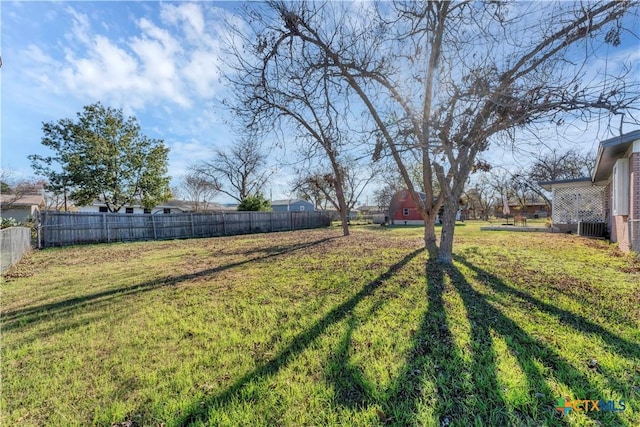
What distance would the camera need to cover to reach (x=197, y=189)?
119 ft

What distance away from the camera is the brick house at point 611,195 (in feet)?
21.0

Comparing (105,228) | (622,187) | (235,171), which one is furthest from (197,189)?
(622,187)

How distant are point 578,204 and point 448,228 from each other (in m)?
12.8

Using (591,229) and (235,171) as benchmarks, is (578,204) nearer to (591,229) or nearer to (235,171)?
(591,229)

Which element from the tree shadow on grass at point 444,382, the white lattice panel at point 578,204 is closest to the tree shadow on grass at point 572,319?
the tree shadow on grass at point 444,382

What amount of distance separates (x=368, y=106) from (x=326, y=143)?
255 centimetres

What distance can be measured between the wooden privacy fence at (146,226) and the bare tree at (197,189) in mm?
15316

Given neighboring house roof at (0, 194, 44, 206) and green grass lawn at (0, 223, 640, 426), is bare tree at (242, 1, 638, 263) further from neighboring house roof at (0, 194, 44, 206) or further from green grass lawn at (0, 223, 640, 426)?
neighboring house roof at (0, 194, 44, 206)

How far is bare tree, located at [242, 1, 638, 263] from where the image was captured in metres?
3.88

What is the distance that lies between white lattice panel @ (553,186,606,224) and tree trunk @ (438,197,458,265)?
1228cm

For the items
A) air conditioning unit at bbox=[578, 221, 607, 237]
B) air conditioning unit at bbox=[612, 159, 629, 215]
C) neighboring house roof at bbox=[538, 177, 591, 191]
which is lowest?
air conditioning unit at bbox=[578, 221, 607, 237]

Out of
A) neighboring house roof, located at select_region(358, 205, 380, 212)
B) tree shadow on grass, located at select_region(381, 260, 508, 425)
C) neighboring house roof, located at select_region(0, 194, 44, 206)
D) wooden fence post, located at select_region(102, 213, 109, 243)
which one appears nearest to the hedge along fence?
wooden fence post, located at select_region(102, 213, 109, 243)

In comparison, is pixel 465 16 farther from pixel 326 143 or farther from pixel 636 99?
pixel 326 143

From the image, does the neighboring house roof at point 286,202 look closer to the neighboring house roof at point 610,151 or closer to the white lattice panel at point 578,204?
the white lattice panel at point 578,204
